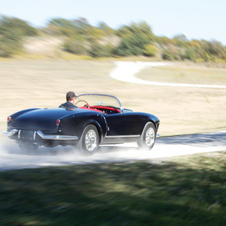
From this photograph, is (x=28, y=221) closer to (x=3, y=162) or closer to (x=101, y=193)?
(x=101, y=193)

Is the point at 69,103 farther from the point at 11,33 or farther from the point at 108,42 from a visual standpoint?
the point at 108,42

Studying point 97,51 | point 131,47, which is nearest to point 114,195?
point 97,51

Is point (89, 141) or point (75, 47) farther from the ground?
point (75, 47)

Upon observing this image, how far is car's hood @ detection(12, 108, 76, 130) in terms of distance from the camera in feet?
22.8

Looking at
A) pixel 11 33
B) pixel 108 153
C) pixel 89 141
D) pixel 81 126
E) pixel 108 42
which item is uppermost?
pixel 108 42

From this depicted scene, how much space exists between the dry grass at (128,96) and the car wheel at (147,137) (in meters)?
4.20

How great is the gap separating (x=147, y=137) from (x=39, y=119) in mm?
3007

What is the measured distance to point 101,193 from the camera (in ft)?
15.3

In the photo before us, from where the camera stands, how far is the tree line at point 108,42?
200 feet

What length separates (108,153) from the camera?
27.0 ft

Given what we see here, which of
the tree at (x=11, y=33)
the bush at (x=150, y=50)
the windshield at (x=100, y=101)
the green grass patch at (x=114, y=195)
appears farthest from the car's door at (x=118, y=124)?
A: the bush at (x=150, y=50)

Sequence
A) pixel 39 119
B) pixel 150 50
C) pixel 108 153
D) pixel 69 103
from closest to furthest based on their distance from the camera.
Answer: pixel 39 119, pixel 69 103, pixel 108 153, pixel 150 50

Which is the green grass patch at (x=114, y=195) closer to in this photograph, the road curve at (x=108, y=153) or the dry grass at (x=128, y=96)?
the road curve at (x=108, y=153)

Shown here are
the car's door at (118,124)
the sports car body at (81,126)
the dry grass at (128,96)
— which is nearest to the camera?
the sports car body at (81,126)
